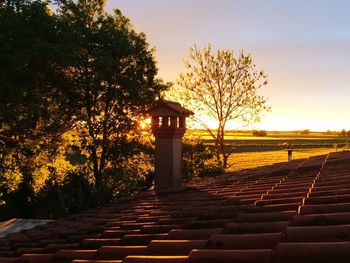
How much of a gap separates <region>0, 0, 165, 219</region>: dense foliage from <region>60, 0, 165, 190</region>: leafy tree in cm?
5

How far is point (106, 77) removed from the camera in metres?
19.8

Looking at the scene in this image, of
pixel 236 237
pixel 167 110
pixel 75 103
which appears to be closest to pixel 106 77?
pixel 75 103

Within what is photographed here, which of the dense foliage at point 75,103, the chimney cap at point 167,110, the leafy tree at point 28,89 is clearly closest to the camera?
the chimney cap at point 167,110

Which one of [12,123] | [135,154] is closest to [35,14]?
[12,123]

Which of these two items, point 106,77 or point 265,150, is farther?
point 265,150

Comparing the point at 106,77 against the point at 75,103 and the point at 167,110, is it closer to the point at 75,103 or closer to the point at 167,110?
the point at 75,103

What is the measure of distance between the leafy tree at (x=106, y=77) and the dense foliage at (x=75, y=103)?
52mm

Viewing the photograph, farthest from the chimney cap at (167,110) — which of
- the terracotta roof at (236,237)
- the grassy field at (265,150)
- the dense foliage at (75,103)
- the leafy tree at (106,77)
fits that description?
the grassy field at (265,150)

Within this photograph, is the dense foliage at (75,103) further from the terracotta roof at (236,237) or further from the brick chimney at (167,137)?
the terracotta roof at (236,237)

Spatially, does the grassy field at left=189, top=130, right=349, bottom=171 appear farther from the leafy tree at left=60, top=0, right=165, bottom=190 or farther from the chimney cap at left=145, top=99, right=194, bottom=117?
the chimney cap at left=145, top=99, right=194, bottom=117

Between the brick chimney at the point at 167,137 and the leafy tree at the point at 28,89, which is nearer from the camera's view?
the brick chimney at the point at 167,137

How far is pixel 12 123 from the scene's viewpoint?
659 inches

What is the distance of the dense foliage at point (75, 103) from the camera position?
1627 centimetres

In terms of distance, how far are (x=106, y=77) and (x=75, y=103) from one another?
6.90 ft
